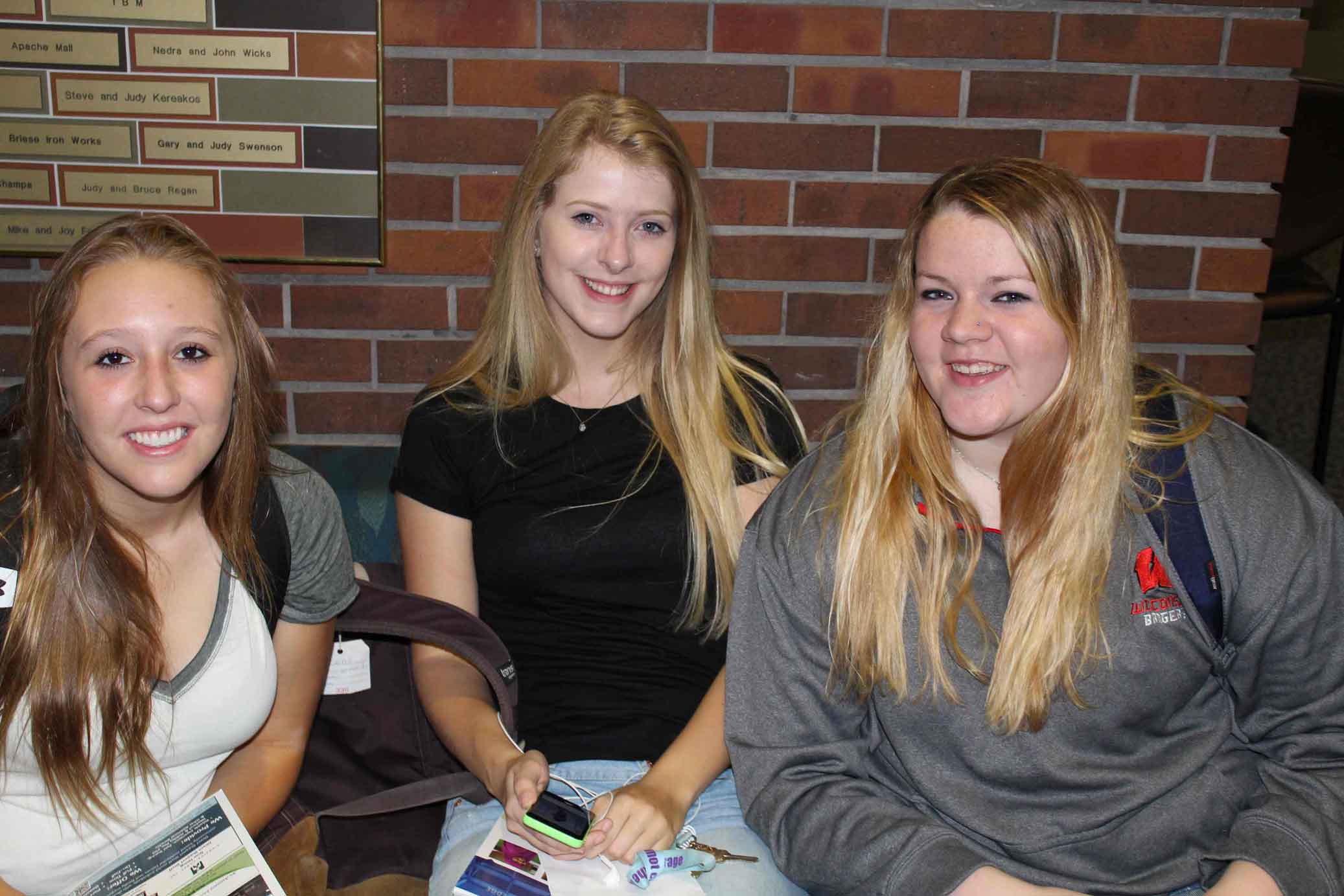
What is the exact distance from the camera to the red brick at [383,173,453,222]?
246 cm

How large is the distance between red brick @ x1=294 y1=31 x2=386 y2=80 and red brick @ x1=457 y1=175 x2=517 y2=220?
0.30 meters

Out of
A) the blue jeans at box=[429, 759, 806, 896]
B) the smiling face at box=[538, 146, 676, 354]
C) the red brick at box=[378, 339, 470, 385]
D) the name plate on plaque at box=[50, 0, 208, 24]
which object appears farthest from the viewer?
the red brick at box=[378, 339, 470, 385]

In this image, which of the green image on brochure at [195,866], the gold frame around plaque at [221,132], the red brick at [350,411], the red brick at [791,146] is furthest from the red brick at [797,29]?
the green image on brochure at [195,866]

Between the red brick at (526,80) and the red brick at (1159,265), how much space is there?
1239mm

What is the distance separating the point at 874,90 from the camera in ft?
7.99

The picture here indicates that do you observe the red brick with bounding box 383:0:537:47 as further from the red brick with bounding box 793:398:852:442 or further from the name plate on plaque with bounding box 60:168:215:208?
the red brick with bounding box 793:398:852:442

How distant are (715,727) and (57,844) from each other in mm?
989

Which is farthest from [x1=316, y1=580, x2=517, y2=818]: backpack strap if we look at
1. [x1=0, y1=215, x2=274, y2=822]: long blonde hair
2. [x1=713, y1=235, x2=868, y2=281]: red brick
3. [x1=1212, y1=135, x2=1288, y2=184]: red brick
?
[x1=1212, y1=135, x2=1288, y2=184]: red brick

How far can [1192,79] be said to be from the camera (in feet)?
8.06

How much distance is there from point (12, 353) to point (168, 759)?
132cm

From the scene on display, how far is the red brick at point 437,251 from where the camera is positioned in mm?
2482

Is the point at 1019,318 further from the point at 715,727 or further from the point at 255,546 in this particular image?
the point at 255,546

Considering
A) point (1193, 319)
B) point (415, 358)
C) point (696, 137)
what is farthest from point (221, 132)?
point (1193, 319)

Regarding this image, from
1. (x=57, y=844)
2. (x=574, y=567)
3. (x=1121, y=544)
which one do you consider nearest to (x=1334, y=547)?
(x=1121, y=544)
